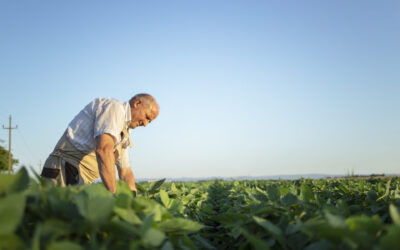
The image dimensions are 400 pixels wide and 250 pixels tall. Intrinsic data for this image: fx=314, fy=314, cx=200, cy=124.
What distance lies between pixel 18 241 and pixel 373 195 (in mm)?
2671

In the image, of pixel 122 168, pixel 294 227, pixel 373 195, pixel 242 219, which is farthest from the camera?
pixel 122 168

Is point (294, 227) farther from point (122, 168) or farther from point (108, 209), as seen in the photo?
point (122, 168)

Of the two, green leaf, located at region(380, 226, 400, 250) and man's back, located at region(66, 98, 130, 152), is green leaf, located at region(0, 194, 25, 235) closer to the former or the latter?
green leaf, located at region(380, 226, 400, 250)

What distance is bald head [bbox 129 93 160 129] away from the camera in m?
4.09

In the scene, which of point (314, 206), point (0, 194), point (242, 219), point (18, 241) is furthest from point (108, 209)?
point (314, 206)

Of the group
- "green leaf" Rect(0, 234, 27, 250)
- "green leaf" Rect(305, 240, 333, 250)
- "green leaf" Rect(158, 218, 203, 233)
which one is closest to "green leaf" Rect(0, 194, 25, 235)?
"green leaf" Rect(0, 234, 27, 250)

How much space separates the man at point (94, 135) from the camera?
11.7 ft

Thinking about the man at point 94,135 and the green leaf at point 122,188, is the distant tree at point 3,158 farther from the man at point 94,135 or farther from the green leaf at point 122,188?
the green leaf at point 122,188

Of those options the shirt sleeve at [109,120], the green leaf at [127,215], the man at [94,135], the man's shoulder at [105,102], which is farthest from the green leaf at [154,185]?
the green leaf at [127,215]

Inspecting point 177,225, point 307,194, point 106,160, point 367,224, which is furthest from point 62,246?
point 106,160

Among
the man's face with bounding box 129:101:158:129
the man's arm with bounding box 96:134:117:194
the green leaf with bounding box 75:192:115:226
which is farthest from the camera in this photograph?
the man's face with bounding box 129:101:158:129

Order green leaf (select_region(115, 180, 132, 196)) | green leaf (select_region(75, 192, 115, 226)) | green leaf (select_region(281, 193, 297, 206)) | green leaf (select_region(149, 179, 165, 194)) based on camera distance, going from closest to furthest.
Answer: green leaf (select_region(75, 192, 115, 226)) → green leaf (select_region(115, 180, 132, 196)) → green leaf (select_region(281, 193, 297, 206)) → green leaf (select_region(149, 179, 165, 194))

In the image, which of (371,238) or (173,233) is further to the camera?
(173,233)

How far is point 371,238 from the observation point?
1025 millimetres
